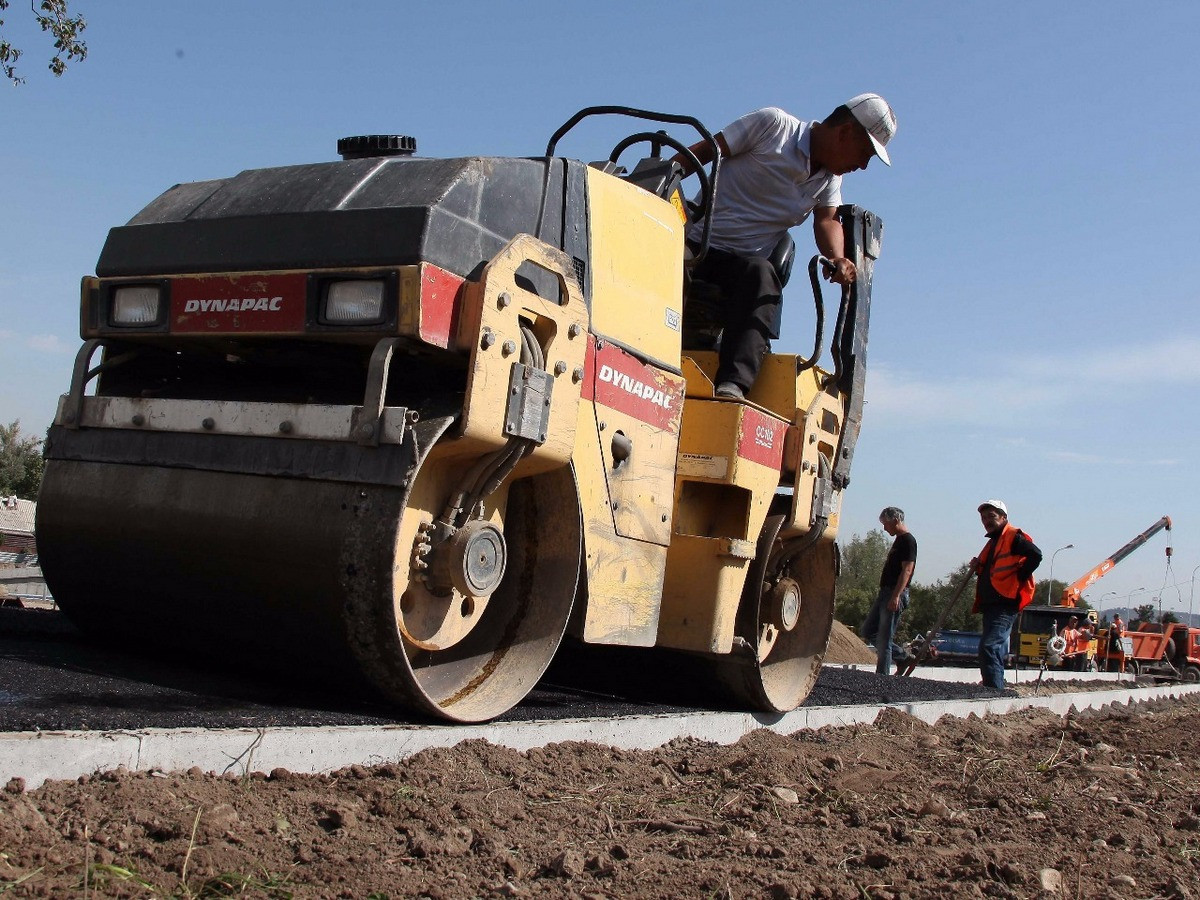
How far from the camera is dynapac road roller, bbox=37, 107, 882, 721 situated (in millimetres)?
3562

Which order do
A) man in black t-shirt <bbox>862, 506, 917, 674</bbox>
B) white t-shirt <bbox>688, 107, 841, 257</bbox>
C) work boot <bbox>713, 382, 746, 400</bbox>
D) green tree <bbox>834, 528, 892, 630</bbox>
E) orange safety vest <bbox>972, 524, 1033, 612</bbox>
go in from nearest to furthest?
work boot <bbox>713, 382, 746, 400</bbox> → white t-shirt <bbox>688, 107, 841, 257</bbox> → orange safety vest <bbox>972, 524, 1033, 612</bbox> → man in black t-shirt <bbox>862, 506, 917, 674</bbox> → green tree <bbox>834, 528, 892, 630</bbox>

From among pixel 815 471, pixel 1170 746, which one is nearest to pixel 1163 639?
pixel 1170 746

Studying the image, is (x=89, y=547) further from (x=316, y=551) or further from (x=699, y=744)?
(x=699, y=744)

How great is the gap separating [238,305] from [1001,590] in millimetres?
6639

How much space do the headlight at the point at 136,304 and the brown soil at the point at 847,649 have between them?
11.3m

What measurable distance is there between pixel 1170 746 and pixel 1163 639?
16.4 metres

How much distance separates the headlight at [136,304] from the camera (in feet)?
13.1

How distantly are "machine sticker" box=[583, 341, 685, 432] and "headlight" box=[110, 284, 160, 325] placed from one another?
1375mm

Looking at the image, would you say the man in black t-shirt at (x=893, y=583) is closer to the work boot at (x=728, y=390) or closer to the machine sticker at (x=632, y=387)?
the work boot at (x=728, y=390)

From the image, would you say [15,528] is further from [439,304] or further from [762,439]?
[439,304]

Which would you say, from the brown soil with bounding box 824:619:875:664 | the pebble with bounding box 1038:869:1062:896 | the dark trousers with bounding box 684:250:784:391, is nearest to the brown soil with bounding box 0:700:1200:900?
the pebble with bounding box 1038:869:1062:896

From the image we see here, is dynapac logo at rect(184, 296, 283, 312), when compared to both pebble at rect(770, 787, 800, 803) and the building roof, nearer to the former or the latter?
pebble at rect(770, 787, 800, 803)

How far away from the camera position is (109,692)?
3.53 meters

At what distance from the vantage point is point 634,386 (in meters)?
4.46
